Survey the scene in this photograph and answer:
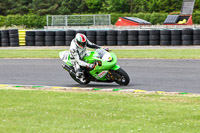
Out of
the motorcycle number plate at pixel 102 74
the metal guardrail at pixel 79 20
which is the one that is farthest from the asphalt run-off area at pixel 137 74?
the metal guardrail at pixel 79 20

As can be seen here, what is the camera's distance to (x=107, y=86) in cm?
1134

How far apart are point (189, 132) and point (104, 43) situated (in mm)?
18986

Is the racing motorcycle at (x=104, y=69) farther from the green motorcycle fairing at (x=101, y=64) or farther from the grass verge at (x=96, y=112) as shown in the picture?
the grass verge at (x=96, y=112)

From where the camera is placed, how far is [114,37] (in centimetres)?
2478

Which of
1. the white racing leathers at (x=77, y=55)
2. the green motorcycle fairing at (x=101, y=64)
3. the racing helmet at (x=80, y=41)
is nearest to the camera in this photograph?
the green motorcycle fairing at (x=101, y=64)

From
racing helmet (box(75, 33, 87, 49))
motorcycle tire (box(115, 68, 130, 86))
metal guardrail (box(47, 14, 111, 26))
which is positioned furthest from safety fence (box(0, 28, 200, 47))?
metal guardrail (box(47, 14, 111, 26))

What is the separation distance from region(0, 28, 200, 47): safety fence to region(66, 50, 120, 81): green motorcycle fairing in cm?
1308

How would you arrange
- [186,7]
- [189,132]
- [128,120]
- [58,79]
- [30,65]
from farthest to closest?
[186,7], [30,65], [58,79], [128,120], [189,132]

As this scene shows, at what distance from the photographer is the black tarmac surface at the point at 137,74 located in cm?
1122

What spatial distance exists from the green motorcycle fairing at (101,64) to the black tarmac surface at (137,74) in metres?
0.48

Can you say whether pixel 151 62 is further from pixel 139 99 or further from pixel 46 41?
pixel 46 41

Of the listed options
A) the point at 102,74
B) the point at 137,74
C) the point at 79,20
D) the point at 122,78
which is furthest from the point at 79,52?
the point at 79,20

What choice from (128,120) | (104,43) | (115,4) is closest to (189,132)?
(128,120)

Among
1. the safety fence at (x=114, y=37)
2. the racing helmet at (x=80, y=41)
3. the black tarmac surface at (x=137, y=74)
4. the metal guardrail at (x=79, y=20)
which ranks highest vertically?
the racing helmet at (x=80, y=41)
